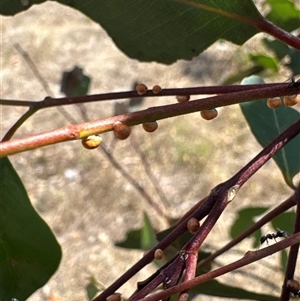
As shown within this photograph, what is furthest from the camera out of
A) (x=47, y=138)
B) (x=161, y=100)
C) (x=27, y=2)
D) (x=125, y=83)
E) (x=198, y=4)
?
(x=125, y=83)

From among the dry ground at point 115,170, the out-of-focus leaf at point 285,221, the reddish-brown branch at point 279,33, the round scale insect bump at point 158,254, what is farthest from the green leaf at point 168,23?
the dry ground at point 115,170

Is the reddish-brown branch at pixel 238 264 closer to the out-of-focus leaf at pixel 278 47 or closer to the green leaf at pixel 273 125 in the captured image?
the green leaf at pixel 273 125

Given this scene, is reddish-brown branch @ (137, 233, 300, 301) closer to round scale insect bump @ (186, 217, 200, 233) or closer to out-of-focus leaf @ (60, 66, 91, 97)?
round scale insect bump @ (186, 217, 200, 233)

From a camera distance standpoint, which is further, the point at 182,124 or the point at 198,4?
the point at 182,124

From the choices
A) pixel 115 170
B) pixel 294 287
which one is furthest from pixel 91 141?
pixel 115 170

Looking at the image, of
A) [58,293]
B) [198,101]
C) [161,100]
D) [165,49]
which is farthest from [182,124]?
[198,101]

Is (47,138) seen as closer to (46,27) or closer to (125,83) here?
(125,83)
